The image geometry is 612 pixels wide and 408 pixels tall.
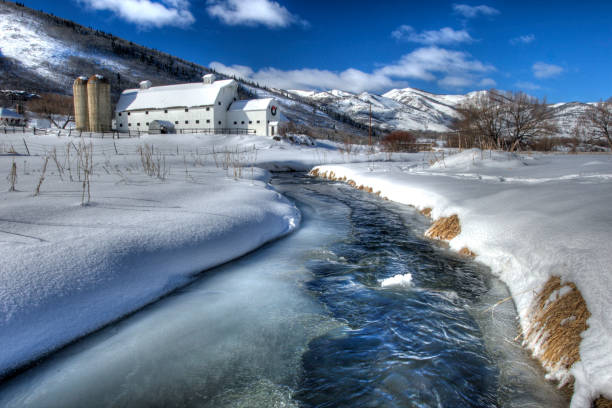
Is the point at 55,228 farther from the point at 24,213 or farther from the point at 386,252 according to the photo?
the point at 386,252

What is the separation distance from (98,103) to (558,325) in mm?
48147

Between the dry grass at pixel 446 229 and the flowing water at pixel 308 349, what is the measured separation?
113cm

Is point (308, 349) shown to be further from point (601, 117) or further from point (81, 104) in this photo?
point (81, 104)

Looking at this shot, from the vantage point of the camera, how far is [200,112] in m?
42.2

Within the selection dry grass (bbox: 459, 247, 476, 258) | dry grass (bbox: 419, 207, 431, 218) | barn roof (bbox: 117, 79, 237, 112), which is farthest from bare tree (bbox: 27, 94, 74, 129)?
dry grass (bbox: 459, 247, 476, 258)

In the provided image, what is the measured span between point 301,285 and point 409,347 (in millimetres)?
1678

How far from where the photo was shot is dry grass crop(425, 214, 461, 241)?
18.7 ft

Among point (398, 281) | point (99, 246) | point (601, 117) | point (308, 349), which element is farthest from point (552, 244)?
point (601, 117)

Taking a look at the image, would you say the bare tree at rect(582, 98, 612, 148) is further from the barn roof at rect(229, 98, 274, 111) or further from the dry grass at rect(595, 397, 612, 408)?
the barn roof at rect(229, 98, 274, 111)

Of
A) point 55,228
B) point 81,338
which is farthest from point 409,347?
point 55,228

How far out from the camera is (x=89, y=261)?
10.5 ft

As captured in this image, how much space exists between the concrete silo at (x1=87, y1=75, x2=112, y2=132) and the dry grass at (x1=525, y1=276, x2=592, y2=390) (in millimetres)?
47684

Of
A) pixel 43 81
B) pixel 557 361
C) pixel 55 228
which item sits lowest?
pixel 557 361

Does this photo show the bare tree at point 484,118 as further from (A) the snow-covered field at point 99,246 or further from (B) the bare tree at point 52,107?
(B) the bare tree at point 52,107
